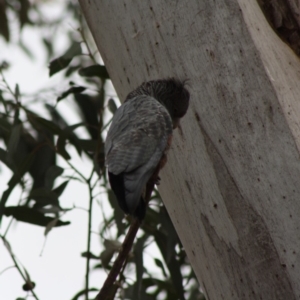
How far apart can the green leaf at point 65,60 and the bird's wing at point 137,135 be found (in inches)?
23.0

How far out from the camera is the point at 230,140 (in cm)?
154

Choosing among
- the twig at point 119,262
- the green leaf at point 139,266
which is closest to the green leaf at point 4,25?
the green leaf at point 139,266

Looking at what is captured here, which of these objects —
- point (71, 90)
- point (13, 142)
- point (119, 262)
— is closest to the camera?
point (119, 262)

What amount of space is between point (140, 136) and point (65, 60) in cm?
82

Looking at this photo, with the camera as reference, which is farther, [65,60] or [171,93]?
[65,60]

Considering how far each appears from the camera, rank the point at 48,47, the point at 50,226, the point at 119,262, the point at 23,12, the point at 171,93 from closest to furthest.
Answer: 1. the point at 119,262
2. the point at 171,93
3. the point at 50,226
4. the point at 23,12
5. the point at 48,47

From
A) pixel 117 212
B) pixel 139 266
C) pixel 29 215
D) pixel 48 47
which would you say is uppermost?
pixel 48 47

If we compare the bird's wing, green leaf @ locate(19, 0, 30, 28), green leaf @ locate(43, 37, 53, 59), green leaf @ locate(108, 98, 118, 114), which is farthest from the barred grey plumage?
green leaf @ locate(43, 37, 53, 59)

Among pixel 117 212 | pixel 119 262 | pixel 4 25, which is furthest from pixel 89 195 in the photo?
pixel 4 25

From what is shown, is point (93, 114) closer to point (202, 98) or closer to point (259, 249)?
point (202, 98)

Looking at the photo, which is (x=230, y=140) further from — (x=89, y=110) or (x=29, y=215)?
(x=89, y=110)

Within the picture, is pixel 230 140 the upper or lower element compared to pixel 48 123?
lower

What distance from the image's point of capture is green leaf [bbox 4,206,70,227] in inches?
85.6

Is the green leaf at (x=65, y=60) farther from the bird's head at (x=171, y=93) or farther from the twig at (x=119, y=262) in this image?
the twig at (x=119, y=262)
